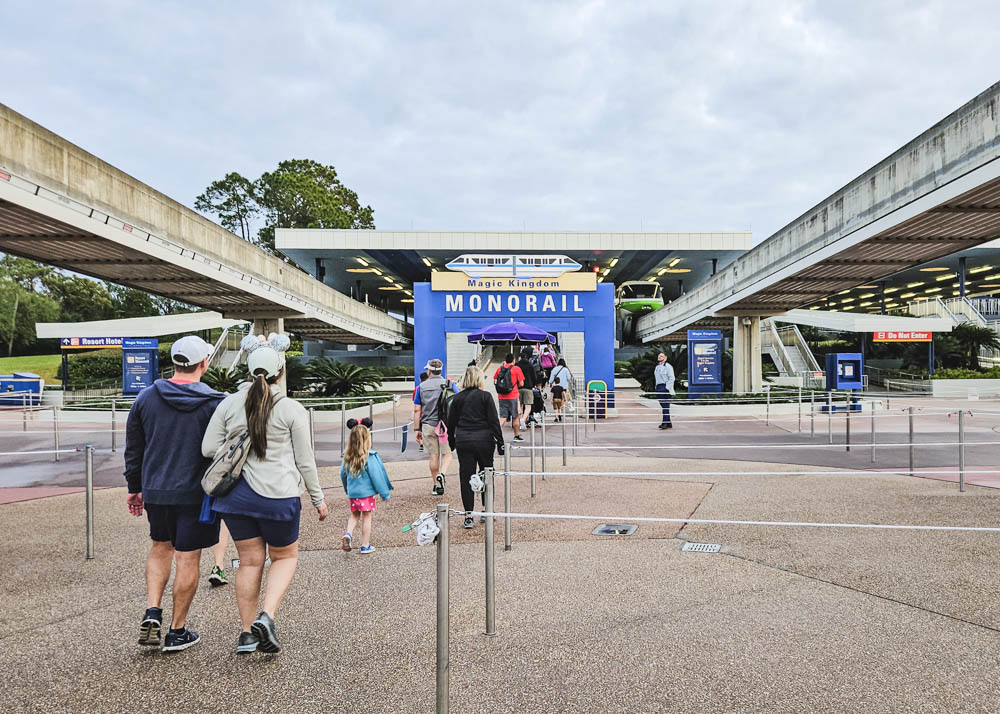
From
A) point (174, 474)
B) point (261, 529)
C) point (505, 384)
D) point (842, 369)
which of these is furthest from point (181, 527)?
point (842, 369)

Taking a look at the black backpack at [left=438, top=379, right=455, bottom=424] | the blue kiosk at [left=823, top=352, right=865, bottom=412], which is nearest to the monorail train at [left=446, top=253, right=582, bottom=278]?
the blue kiosk at [left=823, top=352, right=865, bottom=412]

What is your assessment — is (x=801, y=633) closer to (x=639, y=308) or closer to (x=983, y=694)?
(x=983, y=694)

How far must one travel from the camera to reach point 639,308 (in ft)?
156

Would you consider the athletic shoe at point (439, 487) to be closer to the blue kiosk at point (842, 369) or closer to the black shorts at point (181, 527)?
the black shorts at point (181, 527)

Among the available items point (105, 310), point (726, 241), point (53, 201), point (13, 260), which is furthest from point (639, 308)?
point (13, 260)

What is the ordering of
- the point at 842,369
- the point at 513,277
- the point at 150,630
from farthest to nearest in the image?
the point at 513,277, the point at 842,369, the point at 150,630

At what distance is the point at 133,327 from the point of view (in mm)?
34375

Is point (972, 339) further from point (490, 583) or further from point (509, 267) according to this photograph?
point (490, 583)

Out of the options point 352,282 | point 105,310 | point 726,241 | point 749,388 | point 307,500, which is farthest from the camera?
point 105,310

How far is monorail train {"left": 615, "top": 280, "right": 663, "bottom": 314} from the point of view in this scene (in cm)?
4741

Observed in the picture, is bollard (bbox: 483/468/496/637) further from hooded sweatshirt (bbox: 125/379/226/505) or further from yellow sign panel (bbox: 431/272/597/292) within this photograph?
yellow sign panel (bbox: 431/272/597/292)

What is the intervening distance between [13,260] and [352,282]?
41.1m

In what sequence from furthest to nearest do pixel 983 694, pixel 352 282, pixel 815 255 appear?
1. pixel 352 282
2. pixel 815 255
3. pixel 983 694

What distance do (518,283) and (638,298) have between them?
934 inches
